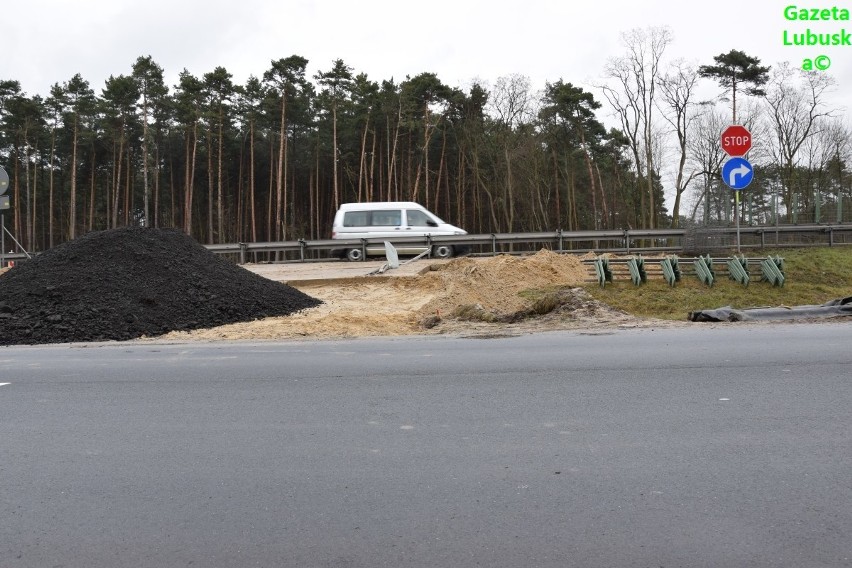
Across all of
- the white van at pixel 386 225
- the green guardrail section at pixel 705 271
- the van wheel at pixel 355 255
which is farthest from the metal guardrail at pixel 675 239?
the green guardrail section at pixel 705 271

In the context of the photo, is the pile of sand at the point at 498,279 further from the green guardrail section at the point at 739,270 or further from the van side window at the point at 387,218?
the van side window at the point at 387,218

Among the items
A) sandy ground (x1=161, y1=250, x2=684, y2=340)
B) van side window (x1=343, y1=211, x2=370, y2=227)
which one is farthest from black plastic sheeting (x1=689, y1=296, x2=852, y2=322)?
van side window (x1=343, y1=211, x2=370, y2=227)

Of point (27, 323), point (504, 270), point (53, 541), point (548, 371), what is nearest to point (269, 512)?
point (53, 541)

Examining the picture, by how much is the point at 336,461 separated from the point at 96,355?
22.4ft

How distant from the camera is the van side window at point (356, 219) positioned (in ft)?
85.1

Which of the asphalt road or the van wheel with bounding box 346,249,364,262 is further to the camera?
the van wheel with bounding box 346,249,364,262

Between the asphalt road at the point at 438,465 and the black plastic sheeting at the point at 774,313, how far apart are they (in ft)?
14.2

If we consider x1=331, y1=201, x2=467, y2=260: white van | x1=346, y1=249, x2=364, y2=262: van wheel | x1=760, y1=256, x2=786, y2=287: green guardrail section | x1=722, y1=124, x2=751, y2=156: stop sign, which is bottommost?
x1=760, y1=256, x2=786, y2=287: green guardrail section

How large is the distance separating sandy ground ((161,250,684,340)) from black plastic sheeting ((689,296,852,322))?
0.81m

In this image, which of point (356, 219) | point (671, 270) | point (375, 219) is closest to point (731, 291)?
point (671, 270)

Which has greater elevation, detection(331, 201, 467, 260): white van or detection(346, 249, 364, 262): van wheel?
detection(331, 201, 467, 260): white van

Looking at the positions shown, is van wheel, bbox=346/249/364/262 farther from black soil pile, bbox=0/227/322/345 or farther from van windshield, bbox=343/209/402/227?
black soil pile, bbox=0/227/322/345

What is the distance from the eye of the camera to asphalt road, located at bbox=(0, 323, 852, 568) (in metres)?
3.47

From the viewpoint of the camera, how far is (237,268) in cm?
1641
